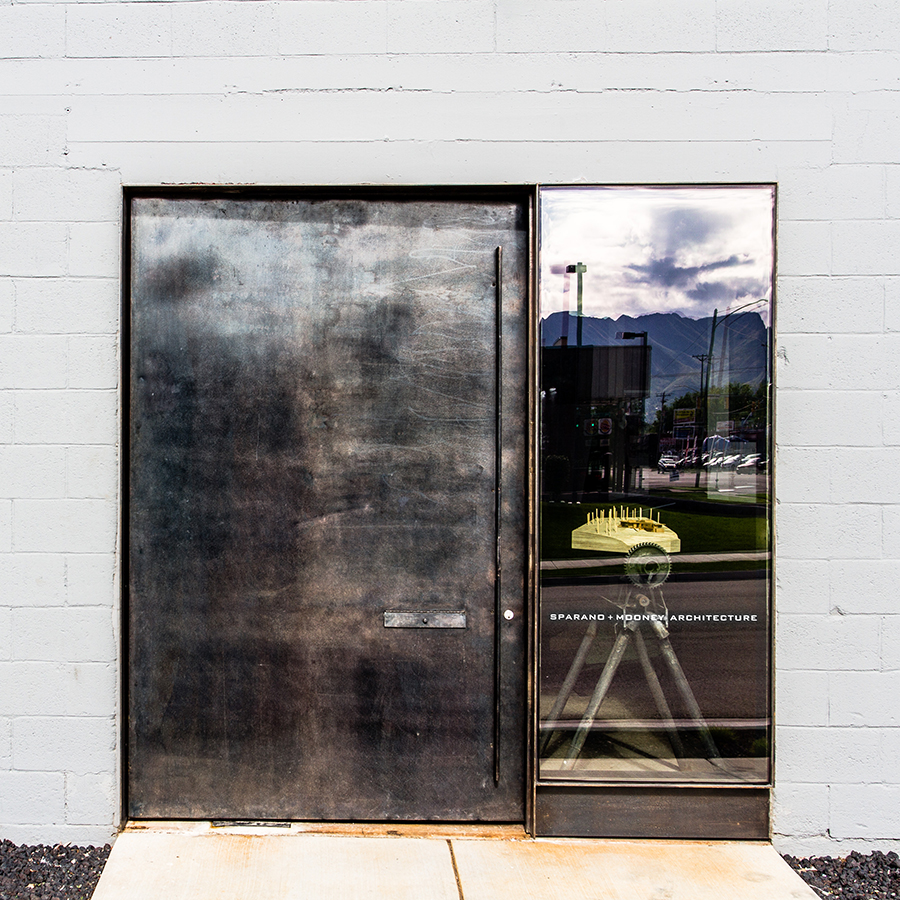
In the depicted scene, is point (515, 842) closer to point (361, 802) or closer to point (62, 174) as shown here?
point (361, 802)

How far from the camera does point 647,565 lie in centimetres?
320

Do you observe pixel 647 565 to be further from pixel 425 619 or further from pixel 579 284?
pixel 579 284

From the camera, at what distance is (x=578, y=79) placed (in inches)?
123

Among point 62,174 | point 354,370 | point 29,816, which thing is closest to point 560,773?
point 354,370

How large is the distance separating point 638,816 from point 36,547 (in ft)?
9.39

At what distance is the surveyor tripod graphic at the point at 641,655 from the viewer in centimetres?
317

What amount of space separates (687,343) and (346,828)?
2572mm

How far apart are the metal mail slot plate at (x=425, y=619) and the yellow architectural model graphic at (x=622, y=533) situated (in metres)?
0.61

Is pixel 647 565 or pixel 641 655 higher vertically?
pixel 647 565

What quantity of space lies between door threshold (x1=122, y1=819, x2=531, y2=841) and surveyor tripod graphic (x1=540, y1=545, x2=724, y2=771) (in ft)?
1.42

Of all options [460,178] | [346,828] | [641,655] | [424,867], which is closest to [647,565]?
[641,655]

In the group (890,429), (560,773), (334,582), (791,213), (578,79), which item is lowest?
(560,773)

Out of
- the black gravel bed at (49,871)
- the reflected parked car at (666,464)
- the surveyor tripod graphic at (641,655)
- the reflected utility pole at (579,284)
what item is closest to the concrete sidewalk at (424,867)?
the black gravel bed at (49,871)

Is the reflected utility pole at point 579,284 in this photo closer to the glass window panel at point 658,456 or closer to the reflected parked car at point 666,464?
the glass window panel at point 658,456
